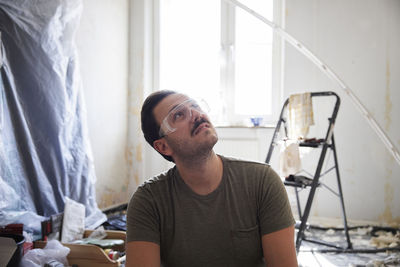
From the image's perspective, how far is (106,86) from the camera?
330 centimetres

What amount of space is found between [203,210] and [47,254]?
1.20 m

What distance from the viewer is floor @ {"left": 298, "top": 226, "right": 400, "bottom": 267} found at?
222 centimetres

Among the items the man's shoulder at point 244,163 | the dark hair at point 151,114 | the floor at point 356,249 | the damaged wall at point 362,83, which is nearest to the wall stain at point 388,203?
the damaged wall at point 362,83

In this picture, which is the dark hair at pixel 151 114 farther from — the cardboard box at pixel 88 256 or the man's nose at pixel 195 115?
the cardboard box at pixel 88 256

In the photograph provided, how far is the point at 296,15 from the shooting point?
10.5 feet

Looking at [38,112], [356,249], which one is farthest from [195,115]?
[356,249]

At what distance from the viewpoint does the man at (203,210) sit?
109 cm

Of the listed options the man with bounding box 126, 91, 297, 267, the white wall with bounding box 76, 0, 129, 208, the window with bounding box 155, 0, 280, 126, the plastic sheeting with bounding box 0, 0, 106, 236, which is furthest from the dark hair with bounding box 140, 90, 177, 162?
the window with bounding box 155, 0, 280, 126

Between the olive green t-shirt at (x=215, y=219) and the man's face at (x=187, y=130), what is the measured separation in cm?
12

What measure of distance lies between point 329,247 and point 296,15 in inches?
78.7

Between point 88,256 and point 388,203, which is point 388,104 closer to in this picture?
point 388,203

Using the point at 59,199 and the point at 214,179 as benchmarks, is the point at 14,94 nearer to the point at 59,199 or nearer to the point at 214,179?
the point at 59,199

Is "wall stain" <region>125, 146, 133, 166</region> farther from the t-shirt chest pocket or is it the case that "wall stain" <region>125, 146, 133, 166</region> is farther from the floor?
the t-shirt chest pocket

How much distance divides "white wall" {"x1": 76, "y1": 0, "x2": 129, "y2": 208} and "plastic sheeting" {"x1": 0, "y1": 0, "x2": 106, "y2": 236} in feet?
2.01
